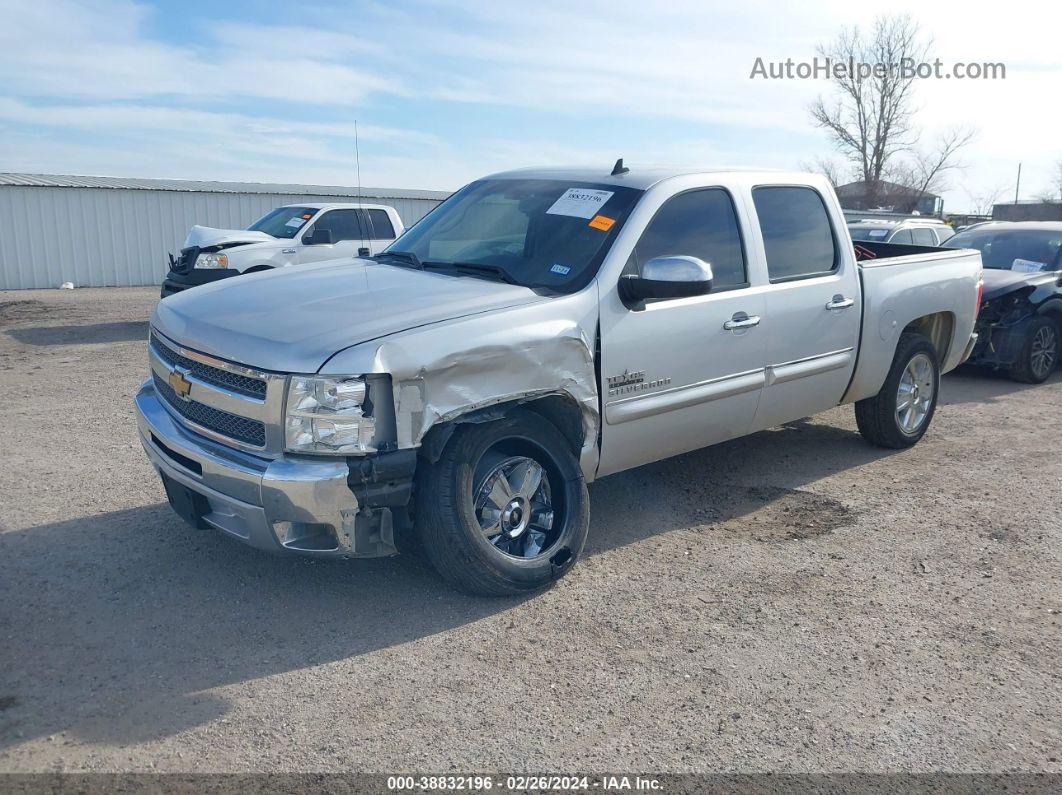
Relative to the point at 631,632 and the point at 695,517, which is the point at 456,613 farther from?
the point at 695,517

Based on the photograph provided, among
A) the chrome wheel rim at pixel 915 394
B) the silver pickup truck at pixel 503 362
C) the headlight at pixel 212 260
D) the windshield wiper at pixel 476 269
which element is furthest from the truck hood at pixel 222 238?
the chrome wheel rim at pixel 915 394


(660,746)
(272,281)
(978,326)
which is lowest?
(660,746)

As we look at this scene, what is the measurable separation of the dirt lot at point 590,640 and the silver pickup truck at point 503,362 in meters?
0.41

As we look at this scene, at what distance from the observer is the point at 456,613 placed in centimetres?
415

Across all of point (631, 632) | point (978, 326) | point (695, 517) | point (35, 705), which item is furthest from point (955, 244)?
point (35, 705)

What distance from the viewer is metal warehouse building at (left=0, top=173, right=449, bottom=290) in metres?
22.0

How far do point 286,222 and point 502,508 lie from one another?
11.0 metres

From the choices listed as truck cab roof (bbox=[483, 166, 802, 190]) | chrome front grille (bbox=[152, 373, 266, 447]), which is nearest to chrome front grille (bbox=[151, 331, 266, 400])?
chrome front grille (bbox=[152, 373, 266, 447])

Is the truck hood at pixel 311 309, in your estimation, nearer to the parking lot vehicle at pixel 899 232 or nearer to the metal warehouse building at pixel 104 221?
the parking lot vehicle at pixel 899 232

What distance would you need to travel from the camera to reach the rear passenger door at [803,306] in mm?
5445

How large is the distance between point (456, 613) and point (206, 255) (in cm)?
979

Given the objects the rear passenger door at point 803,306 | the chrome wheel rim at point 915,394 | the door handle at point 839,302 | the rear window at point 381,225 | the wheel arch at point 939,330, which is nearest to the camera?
the rear passenger door at point 803,306

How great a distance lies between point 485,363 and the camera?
3.96 meters

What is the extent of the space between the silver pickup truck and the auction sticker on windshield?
1 cm
